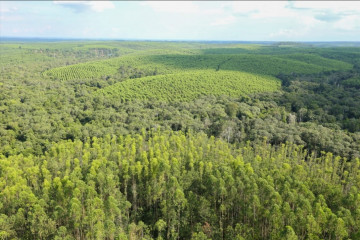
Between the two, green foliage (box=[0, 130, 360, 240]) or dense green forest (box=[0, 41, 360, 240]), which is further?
dense green forest (box=[0, 41, 360, 240])

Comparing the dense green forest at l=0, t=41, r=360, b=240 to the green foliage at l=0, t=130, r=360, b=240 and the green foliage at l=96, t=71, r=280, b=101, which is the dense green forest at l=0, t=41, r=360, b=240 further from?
the green foliage at l=96, t=71, r=280, b=101

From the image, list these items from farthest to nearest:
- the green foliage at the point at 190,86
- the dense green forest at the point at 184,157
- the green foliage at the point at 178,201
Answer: the green foliage at the point at 190,86 < the dense green forest at the point at 184,157 < the green foliage at the point at 178,201

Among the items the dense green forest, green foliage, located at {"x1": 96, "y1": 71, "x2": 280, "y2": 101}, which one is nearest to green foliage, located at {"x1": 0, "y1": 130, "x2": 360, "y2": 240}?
the dense green forest

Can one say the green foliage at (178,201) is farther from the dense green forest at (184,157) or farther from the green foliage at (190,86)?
the green foliage at (190,86)

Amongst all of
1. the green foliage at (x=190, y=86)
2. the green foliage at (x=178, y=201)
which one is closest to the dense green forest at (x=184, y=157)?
the green foliage at (x=178, y=201)

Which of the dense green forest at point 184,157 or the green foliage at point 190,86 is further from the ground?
the green foliage at point 190,86

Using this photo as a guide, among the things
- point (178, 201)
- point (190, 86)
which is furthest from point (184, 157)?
point (190, 86)

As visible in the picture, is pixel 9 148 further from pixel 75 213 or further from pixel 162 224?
pixel 162 224

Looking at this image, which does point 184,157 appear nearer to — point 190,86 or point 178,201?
point 178,201

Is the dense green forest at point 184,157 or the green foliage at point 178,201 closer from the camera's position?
the green foliage at point 178,201
